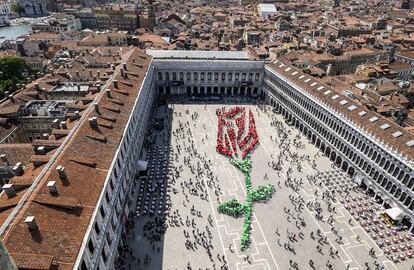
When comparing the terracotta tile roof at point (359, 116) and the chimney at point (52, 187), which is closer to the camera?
the chimney at point (52, 187)

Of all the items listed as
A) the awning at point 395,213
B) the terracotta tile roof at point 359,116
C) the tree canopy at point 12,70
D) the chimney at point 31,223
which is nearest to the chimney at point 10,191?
the chimney at point 31,223

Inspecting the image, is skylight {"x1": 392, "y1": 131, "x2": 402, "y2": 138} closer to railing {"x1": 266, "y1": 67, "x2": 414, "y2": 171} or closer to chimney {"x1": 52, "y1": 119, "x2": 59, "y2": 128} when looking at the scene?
railing {"x1": 266, "y1": 67, "x2": 414, "y2": 171}

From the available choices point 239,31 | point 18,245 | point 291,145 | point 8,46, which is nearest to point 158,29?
point 239,31

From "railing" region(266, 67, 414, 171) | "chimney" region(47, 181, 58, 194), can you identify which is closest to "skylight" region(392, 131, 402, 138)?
"railing" region(266, 67, 414, 171)

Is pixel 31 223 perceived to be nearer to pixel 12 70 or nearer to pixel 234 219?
pixel 234 219

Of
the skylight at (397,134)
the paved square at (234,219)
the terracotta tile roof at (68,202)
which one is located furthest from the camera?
the skylight at (397,134)

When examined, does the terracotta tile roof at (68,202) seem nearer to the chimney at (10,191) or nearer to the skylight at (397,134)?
the chimney at (10,191)
